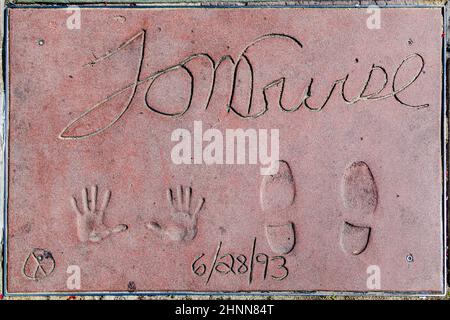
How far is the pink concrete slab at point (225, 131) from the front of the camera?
2529 millimetres

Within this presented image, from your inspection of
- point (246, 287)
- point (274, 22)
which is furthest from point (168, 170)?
point (274, 22)

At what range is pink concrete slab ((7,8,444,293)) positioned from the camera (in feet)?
8.30

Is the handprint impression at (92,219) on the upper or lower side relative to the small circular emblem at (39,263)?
upper

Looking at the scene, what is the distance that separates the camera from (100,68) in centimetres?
253

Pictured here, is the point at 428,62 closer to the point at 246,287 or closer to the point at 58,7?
the point at 246,287

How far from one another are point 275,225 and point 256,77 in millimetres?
728
